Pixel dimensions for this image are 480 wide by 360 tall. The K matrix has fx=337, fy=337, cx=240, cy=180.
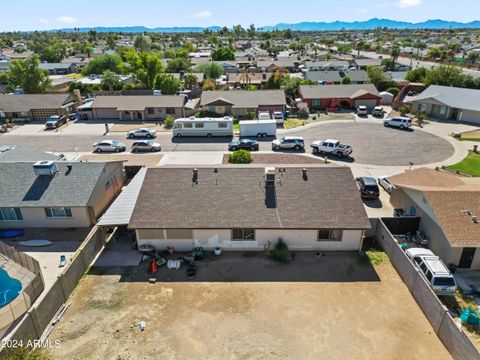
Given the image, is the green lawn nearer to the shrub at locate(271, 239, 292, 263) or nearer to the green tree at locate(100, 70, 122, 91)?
the shrub at locate(271, 239, 292, 263)

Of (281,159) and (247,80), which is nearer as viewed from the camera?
(281,159)

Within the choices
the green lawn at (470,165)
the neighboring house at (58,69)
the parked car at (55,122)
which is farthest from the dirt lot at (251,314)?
the neighboring house at (58,69)

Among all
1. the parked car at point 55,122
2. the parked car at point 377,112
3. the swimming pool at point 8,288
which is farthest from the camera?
the parked car at point 377,112

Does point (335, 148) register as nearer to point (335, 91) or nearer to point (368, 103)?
point (368, 103)

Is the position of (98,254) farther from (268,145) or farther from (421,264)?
(268,145)

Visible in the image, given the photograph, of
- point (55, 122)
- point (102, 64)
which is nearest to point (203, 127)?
point (55, 122)

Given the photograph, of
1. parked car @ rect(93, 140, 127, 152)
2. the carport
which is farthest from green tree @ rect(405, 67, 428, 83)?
the carport

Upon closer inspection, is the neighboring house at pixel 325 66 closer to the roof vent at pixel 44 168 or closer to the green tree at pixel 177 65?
the green tree at pixel 177 65

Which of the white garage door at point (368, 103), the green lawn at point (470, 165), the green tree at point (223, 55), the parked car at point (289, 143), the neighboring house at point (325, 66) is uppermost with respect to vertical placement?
the green tree at point (223, 55)
